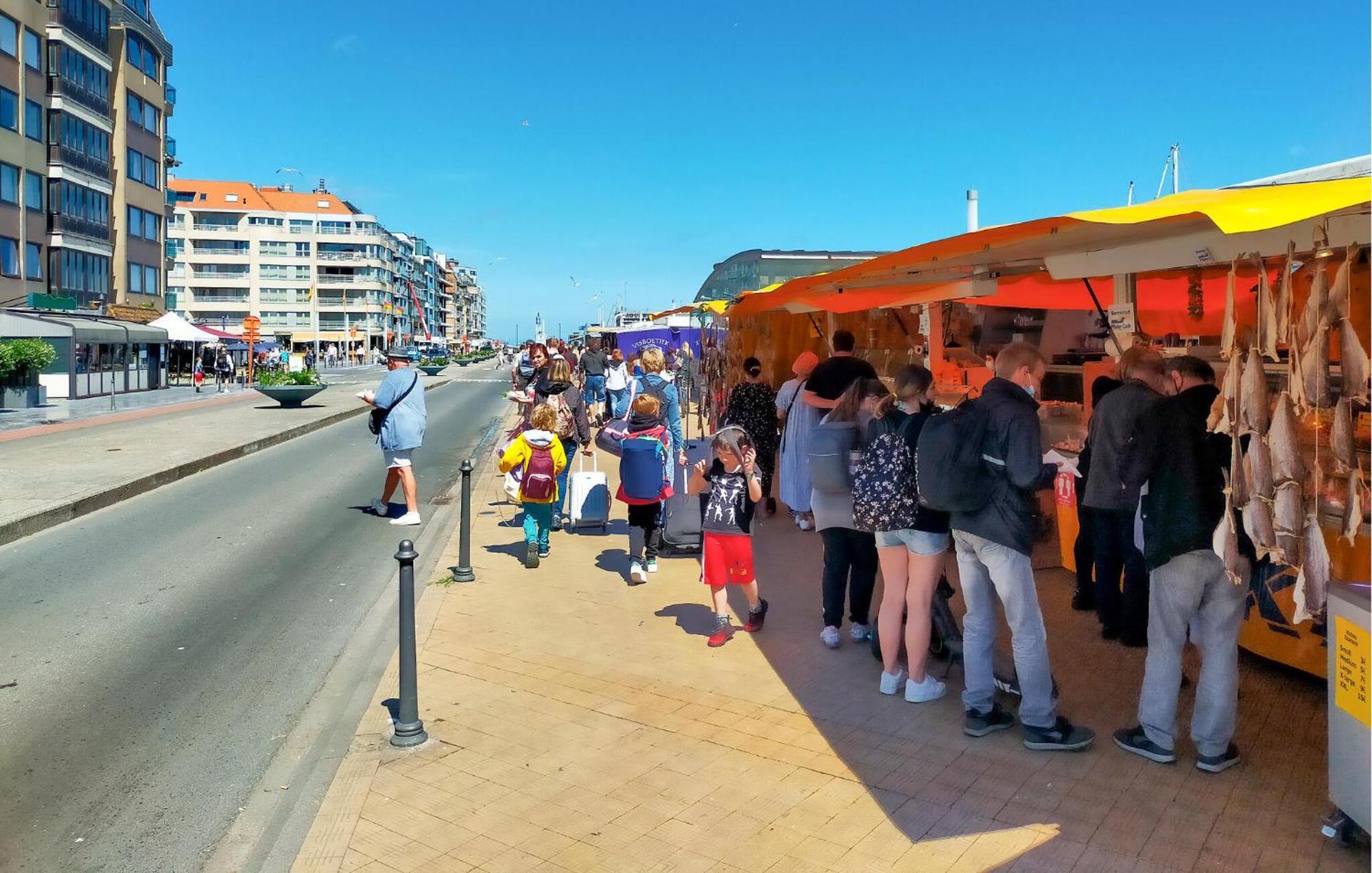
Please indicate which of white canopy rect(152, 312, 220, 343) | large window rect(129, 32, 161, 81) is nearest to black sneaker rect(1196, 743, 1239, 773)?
white canopy rect(152, 312, 220, 343)

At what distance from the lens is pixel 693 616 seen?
690 cm

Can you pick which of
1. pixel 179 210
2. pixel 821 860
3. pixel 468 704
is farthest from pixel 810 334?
pixel 179 210

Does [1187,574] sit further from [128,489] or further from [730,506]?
[128,489]

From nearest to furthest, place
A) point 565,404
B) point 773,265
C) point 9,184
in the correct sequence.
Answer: point 565,404 < point 773,265 < point 9,184

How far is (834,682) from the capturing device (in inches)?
214

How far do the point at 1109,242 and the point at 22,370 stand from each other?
102ft

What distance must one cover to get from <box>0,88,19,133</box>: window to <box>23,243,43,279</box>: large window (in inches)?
174

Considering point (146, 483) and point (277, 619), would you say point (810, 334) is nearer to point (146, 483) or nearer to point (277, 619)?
point (277, 619)

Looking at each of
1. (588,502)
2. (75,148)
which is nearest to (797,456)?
(588,502)

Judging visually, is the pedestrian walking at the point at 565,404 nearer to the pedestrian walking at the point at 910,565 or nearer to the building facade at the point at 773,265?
the pedestrian walking at the point at 910,565

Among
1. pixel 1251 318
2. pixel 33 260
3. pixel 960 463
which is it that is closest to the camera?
pixel 960 463

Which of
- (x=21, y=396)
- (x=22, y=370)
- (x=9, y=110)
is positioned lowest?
(x=21, y=396)

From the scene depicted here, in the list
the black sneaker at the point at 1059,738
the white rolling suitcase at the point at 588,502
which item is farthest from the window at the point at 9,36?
the black sneaker at the point at 1059,738

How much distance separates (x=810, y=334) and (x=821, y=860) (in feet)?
30.3
